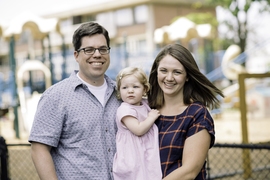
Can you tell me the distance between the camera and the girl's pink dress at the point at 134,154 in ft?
9.17

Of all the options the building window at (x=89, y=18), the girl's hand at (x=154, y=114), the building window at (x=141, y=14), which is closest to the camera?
the girl's hand at (x=154, y=114)

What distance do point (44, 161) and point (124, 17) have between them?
34.0m

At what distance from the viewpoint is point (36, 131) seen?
2.76 meters

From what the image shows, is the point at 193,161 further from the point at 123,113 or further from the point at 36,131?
the point at 36,131

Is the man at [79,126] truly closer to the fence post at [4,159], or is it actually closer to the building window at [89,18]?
the fence post at [4,159]

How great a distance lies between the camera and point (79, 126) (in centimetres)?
279

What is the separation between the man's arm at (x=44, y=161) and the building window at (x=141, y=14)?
103 feet

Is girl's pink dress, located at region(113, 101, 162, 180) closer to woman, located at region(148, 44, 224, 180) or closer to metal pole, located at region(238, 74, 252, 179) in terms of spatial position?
woman, located at region(148, 44, 224, 180)

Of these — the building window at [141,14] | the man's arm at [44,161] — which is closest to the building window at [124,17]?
the building window at [141,14]

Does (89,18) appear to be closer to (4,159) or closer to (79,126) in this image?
(4,159)

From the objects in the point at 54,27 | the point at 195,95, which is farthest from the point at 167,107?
the point at 54,27

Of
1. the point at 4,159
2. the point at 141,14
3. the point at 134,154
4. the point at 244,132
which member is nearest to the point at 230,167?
the point at 244,132

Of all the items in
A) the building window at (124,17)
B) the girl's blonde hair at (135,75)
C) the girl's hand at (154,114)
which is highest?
the building window at (124,17)

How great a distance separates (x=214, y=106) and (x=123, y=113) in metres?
0.69
